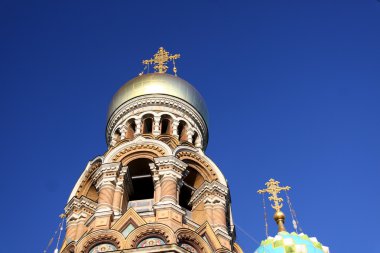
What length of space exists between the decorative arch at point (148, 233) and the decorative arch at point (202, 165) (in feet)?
10.3

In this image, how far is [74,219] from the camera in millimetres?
16062

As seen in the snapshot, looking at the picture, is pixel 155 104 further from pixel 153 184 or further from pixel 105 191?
pixel 105 191

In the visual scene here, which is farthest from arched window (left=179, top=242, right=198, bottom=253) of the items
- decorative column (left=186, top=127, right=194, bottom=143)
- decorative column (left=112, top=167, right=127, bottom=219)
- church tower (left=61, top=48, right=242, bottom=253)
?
decorative column (left=186, top=127, right=194, bottom=143)

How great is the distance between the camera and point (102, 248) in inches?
533

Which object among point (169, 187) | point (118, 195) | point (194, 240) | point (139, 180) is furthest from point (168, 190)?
point (139, 180)

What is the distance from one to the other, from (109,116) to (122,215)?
583 centimetres

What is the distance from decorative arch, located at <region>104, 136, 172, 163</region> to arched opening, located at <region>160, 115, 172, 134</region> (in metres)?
1.93

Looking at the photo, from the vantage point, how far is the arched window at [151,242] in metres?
13.4

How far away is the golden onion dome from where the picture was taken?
19078mm

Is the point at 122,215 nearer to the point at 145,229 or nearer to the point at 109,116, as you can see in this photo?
the point at 145,229

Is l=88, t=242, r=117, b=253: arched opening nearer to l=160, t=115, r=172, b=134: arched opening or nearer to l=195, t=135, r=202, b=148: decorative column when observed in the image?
l=160, t=115, r=172, b=134: arched opening

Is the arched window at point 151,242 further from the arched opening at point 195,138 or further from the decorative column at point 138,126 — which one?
the arched opening at point 195,138

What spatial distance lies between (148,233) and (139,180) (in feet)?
12.2

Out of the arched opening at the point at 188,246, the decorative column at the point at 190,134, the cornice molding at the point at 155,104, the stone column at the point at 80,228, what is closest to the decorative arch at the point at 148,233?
the arched opening at the point at 188,246
